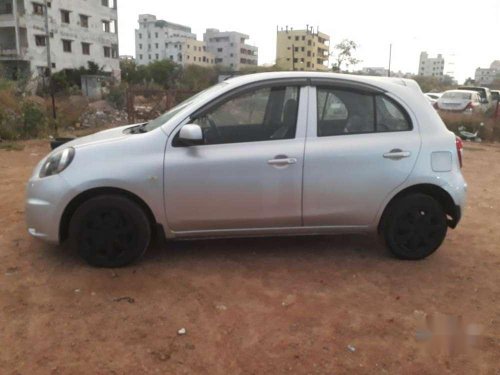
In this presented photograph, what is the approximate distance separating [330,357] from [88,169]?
2261mm

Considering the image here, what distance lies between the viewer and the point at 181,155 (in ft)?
12.0

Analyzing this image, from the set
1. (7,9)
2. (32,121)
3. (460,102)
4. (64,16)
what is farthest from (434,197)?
(64,16)

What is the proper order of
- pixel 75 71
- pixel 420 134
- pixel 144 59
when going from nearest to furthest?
pixel 420 134, pixel 75 71, pixel 144 59

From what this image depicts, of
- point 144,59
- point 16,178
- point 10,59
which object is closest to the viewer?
point 16,178

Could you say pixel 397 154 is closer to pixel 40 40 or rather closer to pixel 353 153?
pixel 353 153

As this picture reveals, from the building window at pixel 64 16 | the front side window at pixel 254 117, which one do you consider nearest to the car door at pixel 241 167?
the front side window at pixel 254 117

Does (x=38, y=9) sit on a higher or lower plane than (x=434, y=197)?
higher

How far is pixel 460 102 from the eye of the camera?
57.1ft

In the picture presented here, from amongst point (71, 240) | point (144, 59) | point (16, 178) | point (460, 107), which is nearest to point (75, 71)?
point (460, 107)

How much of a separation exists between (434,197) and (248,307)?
2.00 meters

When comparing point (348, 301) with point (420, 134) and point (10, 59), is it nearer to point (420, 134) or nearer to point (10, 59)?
point (420, 134)

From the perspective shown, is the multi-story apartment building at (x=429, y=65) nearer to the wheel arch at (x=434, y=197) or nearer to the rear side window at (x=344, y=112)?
the wheel arch at (x=434, y=197)

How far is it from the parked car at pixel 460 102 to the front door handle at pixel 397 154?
14309mm

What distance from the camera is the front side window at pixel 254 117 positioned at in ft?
12.4
